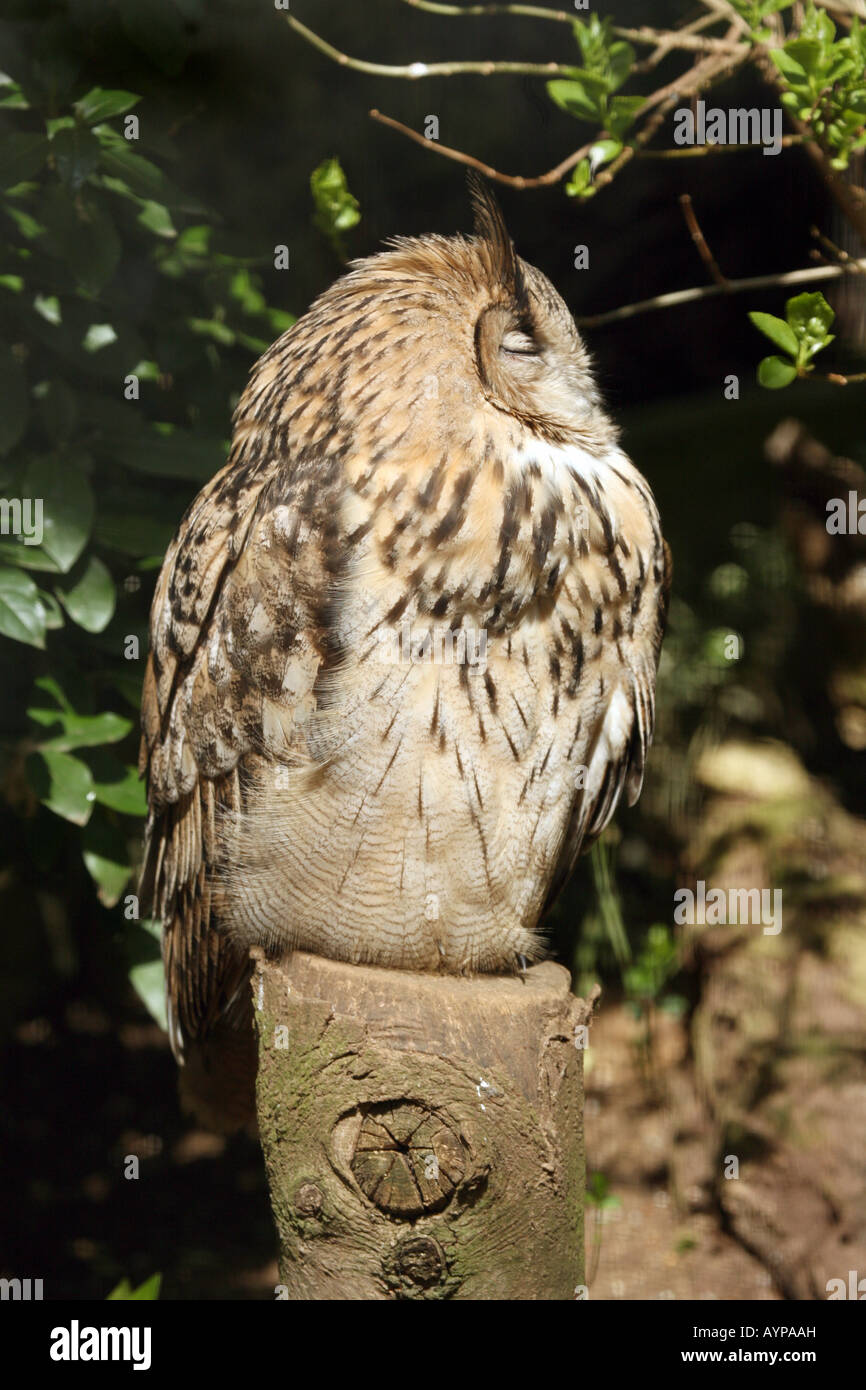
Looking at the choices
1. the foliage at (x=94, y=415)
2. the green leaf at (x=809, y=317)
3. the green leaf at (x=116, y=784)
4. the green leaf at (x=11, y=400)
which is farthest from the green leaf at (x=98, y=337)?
the green leaf at (x=809, y=317)

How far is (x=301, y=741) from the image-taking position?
1.45 meters

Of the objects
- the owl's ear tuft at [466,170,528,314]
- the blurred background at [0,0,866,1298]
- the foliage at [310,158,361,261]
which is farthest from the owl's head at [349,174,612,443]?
the foliage at [310,158,361,261]

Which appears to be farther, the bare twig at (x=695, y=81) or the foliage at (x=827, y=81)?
the bare twig at (x=695, y=81)

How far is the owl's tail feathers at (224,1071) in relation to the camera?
5.82 feet

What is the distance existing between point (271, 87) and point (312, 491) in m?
1.02

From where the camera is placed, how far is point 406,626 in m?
1.39

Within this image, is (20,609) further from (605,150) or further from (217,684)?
(605,150)

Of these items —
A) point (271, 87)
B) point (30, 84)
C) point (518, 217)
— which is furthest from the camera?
point (518, 217)

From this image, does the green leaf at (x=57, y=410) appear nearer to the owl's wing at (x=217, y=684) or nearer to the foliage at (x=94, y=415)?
the foliage at (x=94, y=415)

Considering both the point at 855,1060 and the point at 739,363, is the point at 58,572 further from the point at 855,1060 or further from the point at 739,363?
the point at 855,1060

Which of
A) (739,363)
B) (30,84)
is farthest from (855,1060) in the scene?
(30,84)

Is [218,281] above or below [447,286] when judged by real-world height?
above

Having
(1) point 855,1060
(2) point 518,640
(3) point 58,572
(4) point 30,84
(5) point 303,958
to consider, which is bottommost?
(1) point 855,1060

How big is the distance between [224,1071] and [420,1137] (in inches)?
27.6
